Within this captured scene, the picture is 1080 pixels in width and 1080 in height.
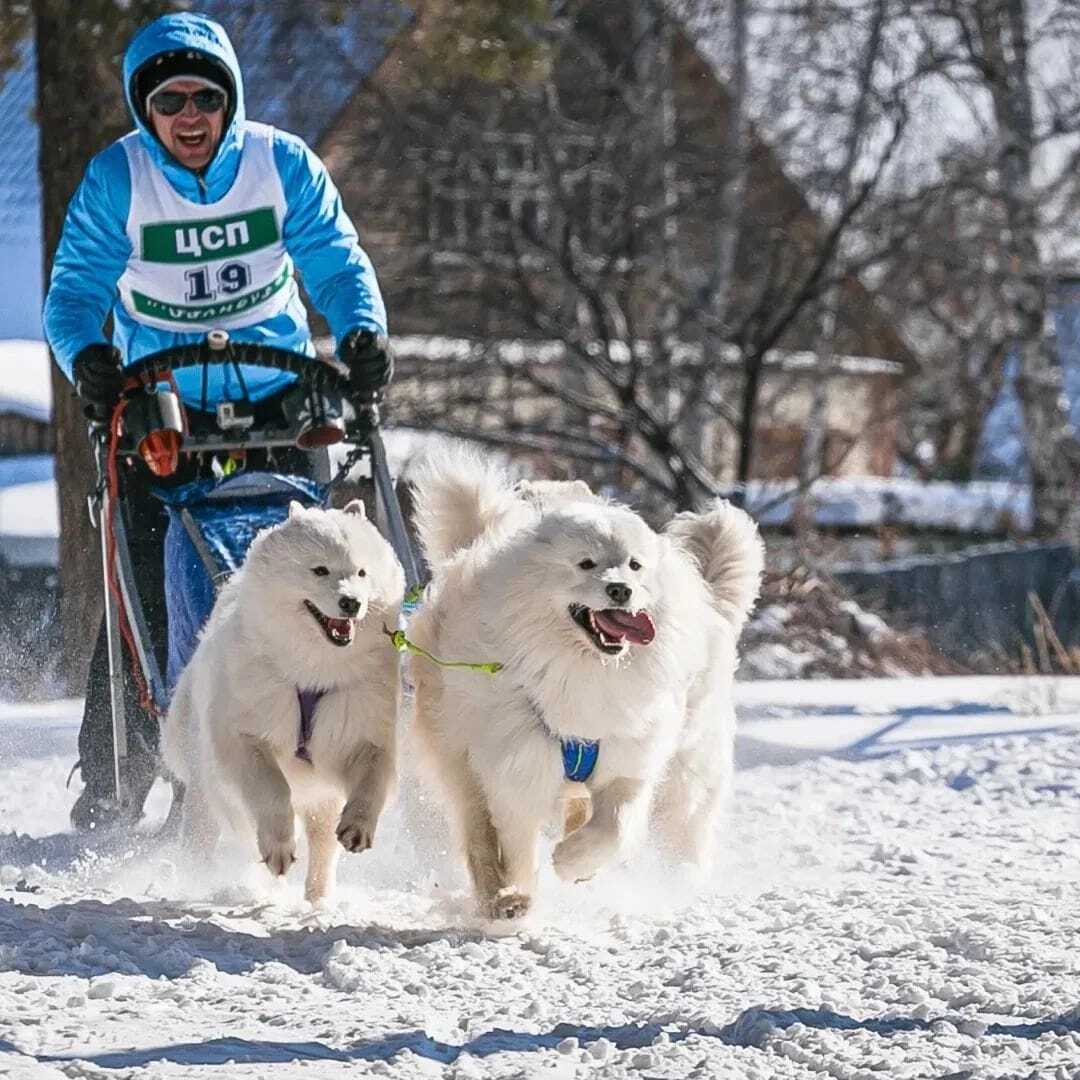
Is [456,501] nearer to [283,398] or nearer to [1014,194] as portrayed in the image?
[283,398]

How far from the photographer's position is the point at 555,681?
4.24 m

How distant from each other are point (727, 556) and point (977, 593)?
8813 mm

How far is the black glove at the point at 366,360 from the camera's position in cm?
491

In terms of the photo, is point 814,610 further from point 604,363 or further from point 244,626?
point 244,626

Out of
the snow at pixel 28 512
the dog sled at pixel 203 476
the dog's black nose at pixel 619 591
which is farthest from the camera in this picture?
the snow at pixel 28 512

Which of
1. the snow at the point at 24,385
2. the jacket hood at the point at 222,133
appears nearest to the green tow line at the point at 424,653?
the jacket hood at the point at 222,133

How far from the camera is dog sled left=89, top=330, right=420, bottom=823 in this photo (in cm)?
491

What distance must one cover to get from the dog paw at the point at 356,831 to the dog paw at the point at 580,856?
421 millimetres

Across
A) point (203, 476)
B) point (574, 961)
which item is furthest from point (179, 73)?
point (574, 961)

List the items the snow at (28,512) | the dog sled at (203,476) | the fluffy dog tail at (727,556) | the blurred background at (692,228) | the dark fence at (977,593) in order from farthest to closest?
the snow at (28,512) < the dark fence at (977,593) < the blurred background at (692,228) < the fluffy dog tail at (727,556) < the dog sled at (203,476)

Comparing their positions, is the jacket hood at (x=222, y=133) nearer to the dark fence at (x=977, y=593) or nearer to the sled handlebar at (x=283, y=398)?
the sled handlebar at (x=283, y=398)

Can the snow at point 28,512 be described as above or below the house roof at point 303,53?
below

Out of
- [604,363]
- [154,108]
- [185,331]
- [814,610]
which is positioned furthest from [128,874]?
[604,363]

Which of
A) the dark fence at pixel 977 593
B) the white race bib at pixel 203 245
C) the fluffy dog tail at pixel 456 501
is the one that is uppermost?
the white race bib at pixel 203 245
